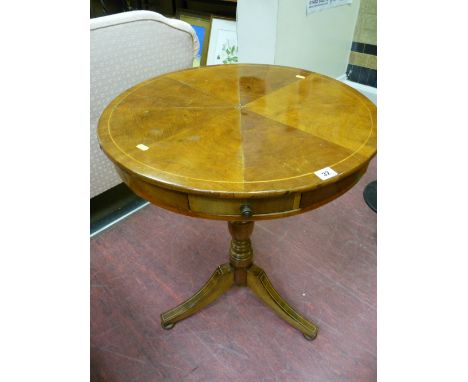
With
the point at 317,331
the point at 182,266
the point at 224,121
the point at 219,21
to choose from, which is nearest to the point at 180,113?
the point at 224,121

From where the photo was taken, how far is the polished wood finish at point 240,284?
1305 millimetres

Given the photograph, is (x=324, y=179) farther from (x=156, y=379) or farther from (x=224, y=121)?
(x=156, y=379)

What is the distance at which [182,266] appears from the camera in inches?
63.4

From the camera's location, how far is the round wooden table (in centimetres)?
78


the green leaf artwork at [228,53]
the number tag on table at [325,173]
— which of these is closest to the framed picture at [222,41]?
the green leaf artwork at [228,53]

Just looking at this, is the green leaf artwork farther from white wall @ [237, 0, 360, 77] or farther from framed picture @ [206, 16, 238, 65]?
white wall @ [237, 0, 360, 77]

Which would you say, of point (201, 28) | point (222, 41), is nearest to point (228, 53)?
point (222, 41)

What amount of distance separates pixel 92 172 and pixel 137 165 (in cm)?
96

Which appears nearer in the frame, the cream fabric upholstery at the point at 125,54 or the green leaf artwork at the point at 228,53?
the cream fabric upholstery at the point at 125,54

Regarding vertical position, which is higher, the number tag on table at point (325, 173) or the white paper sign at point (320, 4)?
the white paper sign at point (320, 4)

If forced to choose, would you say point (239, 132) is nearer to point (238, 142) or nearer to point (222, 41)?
point (238, 142)

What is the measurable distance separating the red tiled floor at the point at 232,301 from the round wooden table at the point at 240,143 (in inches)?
5.2

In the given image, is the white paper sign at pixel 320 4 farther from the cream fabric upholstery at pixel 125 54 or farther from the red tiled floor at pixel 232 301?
the red tiled floor at pixel 232 301

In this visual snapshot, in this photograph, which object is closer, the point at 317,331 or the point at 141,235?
the point at 317,331
